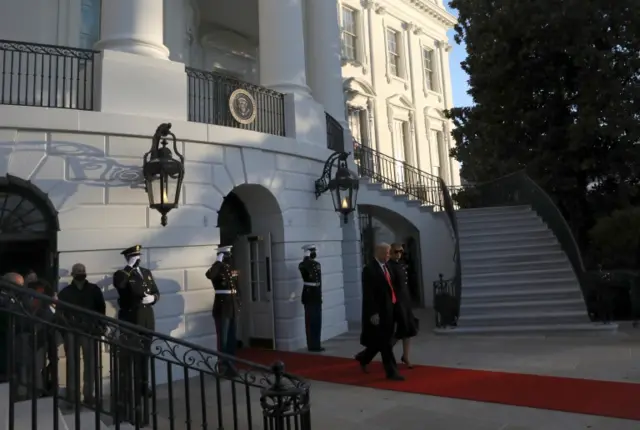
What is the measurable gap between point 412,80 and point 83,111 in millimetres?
19998

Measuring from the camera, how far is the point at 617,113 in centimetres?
1318

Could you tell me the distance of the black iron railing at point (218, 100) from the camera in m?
9.38

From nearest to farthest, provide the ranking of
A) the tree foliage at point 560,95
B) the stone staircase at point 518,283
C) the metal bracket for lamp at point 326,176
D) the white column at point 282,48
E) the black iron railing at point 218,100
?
1. the black iron railing at point 218,100
2. the stone staircase at point 518,283
3. the metal bracket for lamp at point 326,176
4. the white column at point 282,48
5. the tree foliage at point 560,95

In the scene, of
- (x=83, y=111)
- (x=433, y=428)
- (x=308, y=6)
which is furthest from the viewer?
(x=308, y=6)

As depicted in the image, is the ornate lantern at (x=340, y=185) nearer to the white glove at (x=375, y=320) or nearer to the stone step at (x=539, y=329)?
the stone step at (x=539, y=329)

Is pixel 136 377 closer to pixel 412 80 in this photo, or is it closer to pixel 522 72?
pixel 522 72

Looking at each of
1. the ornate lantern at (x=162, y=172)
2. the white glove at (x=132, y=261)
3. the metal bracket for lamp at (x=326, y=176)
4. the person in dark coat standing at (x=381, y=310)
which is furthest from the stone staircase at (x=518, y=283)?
the white glove at (x=132, y=261)

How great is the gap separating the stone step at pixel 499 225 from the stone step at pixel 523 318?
13.1ft

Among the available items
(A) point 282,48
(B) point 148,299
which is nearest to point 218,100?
(A) point 282,48

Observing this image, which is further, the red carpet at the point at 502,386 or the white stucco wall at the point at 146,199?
the white stucco wall at the point at 146,199

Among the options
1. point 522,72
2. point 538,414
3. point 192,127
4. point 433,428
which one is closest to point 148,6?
point 192,127

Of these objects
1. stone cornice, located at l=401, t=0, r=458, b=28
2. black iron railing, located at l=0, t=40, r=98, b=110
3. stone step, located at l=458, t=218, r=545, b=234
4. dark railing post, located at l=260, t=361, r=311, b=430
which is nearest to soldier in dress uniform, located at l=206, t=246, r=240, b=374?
black iron railing, located at l=0, t=40, r=98, b=110

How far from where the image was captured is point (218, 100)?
31.3ft

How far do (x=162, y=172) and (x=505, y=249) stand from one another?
30.4 ft
